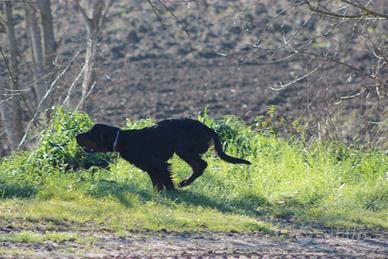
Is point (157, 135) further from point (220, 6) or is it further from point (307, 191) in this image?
point (220, 6)

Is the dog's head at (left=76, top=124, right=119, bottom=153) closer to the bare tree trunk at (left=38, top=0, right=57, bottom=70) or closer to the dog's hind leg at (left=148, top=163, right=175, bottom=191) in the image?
the dog's hind leg at (left=148, top=163, right=175, bottom=191)

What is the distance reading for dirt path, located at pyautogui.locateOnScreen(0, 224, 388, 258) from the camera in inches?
317

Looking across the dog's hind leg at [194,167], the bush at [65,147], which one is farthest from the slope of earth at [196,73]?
the dog's hind leg at [194,167]

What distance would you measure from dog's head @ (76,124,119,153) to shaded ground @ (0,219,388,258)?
2.23m

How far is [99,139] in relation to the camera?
38.1ft

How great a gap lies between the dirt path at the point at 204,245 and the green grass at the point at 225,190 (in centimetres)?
34

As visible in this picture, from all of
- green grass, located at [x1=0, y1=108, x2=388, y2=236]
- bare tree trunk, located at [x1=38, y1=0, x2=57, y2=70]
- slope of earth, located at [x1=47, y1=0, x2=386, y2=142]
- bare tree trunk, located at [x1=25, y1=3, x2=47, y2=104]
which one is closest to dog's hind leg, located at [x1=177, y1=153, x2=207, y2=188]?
green grass, located at [x1=0, y1=108, x2=388, y2=236]

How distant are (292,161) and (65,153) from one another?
324 cm

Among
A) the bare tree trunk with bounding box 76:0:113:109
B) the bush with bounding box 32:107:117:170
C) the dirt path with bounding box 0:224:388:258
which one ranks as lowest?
the dirt path with bounding box 0:224:388:258

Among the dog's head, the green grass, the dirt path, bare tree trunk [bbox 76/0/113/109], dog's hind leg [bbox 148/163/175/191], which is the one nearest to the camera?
the dirt path

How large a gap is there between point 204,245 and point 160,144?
9.82 feet

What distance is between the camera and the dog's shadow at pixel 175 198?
10688mm

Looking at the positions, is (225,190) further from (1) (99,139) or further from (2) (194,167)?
(1) (99,139)

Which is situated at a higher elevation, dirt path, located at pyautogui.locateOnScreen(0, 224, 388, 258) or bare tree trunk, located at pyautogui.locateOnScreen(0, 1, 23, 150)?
bare tree trunk, located at pyautogui.locateOnScreen(0, 1, 23, 150)
